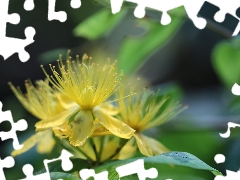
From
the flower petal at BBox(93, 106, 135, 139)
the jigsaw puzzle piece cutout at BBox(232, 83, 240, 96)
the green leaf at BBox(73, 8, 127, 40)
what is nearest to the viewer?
the flower petal at BBox(93, 106, 135, 139)

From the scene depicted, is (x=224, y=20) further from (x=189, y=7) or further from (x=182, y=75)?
(x=189, y=7)

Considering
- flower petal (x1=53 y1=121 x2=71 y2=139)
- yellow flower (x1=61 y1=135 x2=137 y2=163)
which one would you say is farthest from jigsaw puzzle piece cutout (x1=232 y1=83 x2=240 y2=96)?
flower petal (x1=53 y1=121 x2=71 y2=139)

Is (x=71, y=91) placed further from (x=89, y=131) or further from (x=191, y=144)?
(x=191, y=144)

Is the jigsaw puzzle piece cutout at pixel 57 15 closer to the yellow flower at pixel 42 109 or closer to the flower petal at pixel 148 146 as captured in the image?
the yellow flower at pixel 42 109

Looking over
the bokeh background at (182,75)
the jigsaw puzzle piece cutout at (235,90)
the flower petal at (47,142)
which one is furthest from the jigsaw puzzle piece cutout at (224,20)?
the flower petal at (47,142)

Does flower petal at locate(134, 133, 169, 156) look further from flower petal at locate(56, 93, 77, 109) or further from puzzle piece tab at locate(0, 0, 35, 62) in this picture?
puzzle piece tab at locate(0, 0, 35, 62)
